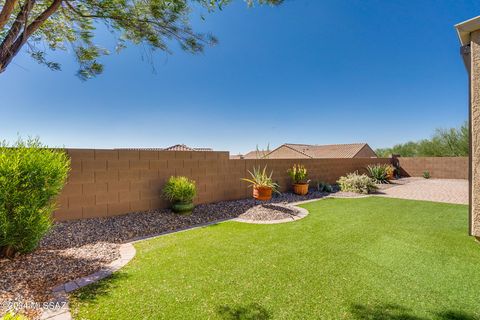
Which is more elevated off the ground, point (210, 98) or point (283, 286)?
point (210, 98)

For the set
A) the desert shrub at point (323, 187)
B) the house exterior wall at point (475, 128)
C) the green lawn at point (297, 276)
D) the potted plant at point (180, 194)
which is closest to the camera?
the house exterior wall at point (475, 128)

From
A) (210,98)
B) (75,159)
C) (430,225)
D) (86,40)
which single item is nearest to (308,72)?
(210,98)

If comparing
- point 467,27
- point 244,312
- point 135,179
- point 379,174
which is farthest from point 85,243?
point 379,174

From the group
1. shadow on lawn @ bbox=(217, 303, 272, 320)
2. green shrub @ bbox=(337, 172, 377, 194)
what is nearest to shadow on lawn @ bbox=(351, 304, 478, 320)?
shadow on lawn @ bbox=(217, 303, 272, 320)

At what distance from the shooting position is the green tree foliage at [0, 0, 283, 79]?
5.22 meters

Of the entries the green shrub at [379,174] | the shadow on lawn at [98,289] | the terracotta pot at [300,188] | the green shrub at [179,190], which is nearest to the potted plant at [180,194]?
the green shrub at [179,190]

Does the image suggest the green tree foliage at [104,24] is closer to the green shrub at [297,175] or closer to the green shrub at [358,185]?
the green shrub at [297,175]

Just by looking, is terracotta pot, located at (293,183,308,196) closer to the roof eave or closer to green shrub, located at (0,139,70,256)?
green shrub, located at (0,139,70,256)

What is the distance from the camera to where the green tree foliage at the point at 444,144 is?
964 inches

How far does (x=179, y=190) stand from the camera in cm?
663

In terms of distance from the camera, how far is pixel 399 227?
19.0 feet

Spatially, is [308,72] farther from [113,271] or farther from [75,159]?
[113,271]

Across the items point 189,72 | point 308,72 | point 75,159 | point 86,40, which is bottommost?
point 75,159

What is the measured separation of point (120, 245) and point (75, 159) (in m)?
2.49
